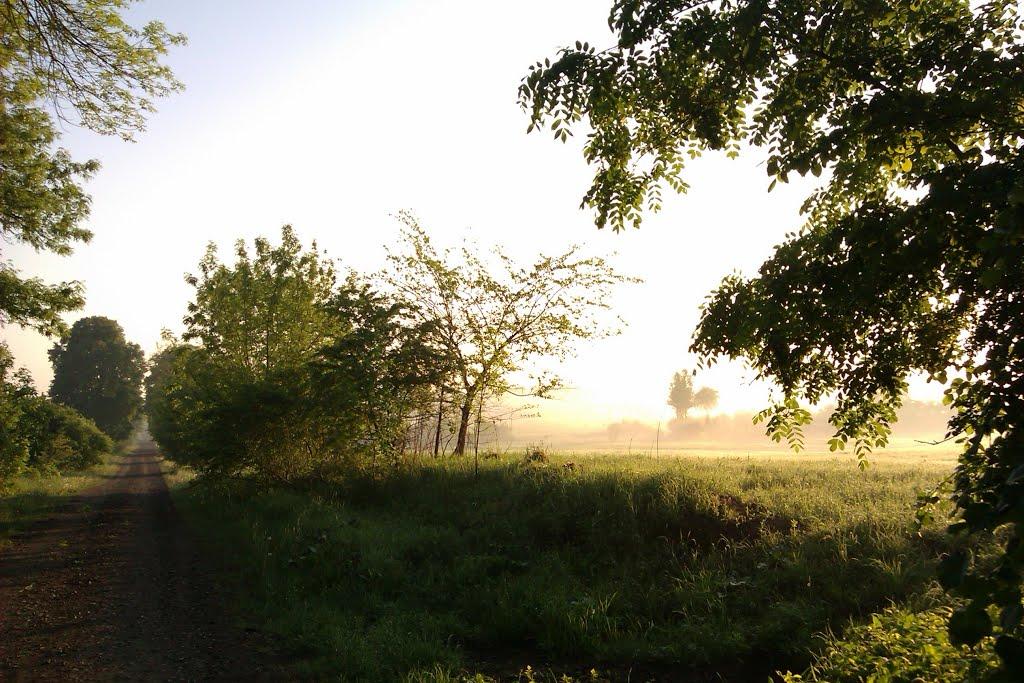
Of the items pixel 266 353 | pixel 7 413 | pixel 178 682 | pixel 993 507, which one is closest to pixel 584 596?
pixel 178 682

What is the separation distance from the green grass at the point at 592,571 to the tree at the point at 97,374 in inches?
2678

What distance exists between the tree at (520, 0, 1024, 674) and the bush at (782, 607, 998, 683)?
112 centimetres

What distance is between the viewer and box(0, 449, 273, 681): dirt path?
7387mm

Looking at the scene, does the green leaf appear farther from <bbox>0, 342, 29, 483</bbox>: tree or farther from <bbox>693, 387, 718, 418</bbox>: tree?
<bbox>693, 387, 718, 418</bbox>: tree

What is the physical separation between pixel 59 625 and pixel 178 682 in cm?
336

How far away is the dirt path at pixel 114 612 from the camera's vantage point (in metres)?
7.39

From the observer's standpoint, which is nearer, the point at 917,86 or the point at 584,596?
the point at 917,86

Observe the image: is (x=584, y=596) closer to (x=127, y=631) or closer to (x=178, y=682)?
(x=178, y=682)

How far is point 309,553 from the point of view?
37.9ft

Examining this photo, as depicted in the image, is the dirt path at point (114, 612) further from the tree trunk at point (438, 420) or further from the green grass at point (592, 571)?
the tree trunk at point (438, 420)

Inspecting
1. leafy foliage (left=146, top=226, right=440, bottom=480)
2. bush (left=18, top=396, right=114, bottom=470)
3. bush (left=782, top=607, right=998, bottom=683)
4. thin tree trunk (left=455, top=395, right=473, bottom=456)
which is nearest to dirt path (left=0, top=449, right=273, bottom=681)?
leafy foliage (left=146, top=226, right=440, bottom=480)

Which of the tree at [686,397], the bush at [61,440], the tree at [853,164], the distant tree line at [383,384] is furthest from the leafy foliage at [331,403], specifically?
the tree at [686,397]

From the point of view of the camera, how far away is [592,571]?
1028 centimetres

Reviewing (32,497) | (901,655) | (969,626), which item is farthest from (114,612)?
(32,497)
